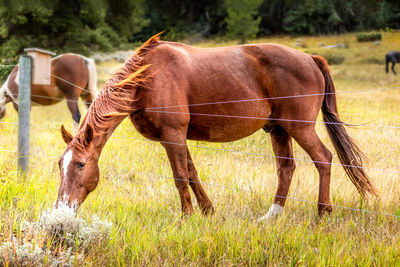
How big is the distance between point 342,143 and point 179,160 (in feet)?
5.73

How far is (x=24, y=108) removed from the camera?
362 cm

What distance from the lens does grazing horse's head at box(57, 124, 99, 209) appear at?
240cm

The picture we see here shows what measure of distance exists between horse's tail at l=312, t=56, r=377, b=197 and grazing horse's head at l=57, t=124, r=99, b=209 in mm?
2310

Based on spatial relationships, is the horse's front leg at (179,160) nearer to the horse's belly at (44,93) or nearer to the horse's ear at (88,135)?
the horse's ear at (88,135)

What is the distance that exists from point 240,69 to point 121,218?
5.91 ft

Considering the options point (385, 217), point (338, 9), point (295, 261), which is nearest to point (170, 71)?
point (295, 261)

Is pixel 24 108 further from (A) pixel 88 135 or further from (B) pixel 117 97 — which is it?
(A) pixel 88 135

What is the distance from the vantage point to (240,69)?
321 centimetres

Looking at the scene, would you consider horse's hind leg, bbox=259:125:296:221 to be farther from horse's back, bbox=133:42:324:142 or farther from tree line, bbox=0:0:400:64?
tree line, bbox=0:0:400:64

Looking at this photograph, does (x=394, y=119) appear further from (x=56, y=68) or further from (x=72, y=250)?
(x=56, y=68)

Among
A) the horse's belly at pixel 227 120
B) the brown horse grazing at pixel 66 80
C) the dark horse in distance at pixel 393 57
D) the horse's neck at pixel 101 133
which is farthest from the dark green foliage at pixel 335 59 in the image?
the horse's neck at pixel 101 133

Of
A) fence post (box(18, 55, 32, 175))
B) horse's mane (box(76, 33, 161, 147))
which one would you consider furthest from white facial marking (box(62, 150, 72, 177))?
fence post (box(18, 55, 32, 175))

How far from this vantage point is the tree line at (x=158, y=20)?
1445 cm

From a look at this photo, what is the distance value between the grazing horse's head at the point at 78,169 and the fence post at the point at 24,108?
4.76 ft
